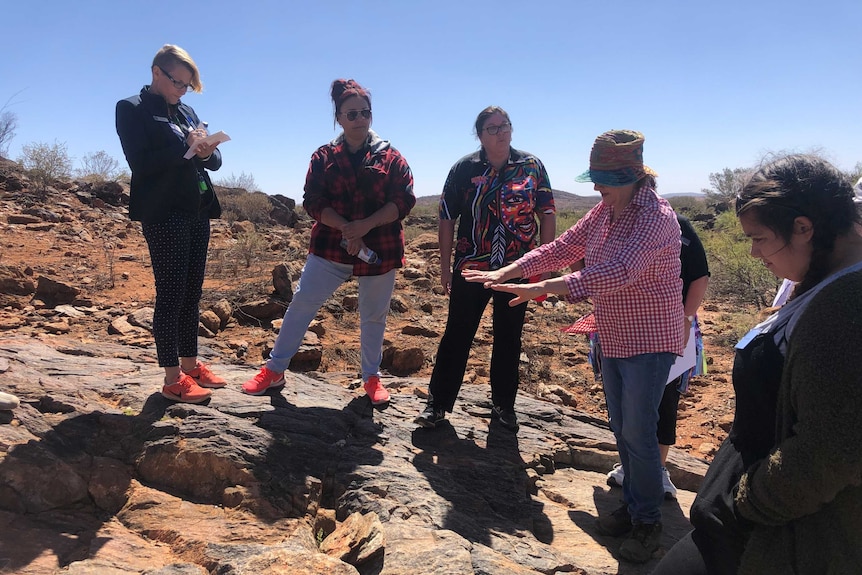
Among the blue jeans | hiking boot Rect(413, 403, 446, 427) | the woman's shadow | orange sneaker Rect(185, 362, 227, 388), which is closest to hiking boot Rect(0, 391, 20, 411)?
orange sneaker Rect(185, 362, 227, 388)

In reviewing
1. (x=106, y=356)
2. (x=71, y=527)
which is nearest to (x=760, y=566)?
(x=71, y=527)

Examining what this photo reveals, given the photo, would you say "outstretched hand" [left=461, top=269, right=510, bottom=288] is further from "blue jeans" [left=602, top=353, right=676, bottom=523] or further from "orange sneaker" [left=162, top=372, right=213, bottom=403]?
"orange sneaker" [left=162, top=372, right=213, bottom=403]

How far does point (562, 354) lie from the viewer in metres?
7.33

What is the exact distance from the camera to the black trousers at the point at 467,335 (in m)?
3.50

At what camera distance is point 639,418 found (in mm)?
2535

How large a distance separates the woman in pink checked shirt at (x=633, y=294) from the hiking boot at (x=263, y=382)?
167cm

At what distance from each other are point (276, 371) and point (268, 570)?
170cm

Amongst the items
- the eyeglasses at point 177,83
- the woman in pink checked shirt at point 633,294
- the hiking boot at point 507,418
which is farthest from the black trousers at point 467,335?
the eyeglasses at point 177,83

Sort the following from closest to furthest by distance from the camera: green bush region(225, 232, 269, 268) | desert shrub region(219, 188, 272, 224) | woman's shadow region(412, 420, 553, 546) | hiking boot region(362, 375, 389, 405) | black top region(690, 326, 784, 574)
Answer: black top region(690, 326, 784, 574) → woman's shadow region(412, 420, 553, 546) → hiking boot region(362, 375, 389, 405) → green bush region(225, 232, 269, 268) → desert shrub region(219, 188, 272, 224)

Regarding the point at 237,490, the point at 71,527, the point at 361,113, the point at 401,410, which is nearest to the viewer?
the point at 71,527

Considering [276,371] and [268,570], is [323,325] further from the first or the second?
[268,570]

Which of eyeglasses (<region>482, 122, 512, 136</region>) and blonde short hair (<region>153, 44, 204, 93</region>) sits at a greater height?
blonde short hair (<region>153, 44, 204, 93</region>)

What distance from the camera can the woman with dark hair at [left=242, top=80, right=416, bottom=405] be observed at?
343cm

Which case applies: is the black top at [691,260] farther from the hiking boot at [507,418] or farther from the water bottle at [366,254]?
the water bottle at [366,254]
